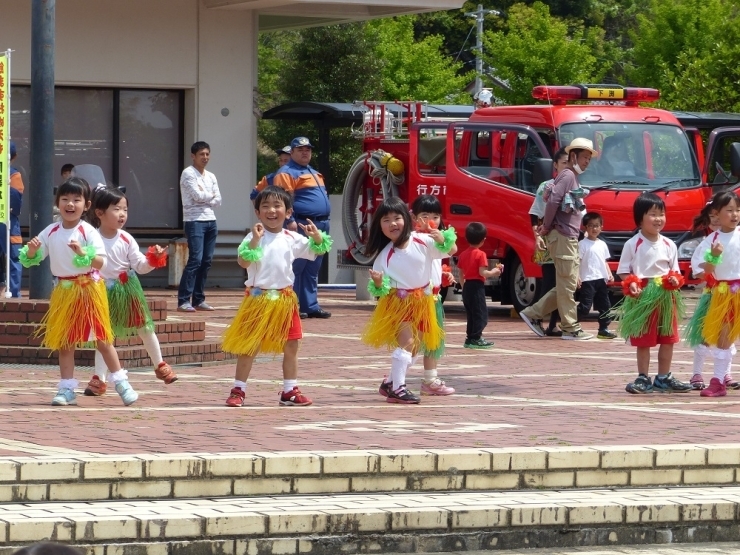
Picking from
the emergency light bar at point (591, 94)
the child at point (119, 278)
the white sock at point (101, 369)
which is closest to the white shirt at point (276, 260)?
the child at point (119, 278)

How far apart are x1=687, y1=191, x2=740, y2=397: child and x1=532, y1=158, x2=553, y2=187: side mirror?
16.7 ft

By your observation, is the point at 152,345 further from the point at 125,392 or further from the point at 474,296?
the point at 474,296

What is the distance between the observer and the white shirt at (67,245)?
32.2ft

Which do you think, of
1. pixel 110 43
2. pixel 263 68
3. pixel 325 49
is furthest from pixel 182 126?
pixel 263 68

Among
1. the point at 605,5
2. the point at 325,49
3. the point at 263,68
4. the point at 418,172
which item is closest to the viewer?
the point at 418,172

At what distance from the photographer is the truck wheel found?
55.4 ft

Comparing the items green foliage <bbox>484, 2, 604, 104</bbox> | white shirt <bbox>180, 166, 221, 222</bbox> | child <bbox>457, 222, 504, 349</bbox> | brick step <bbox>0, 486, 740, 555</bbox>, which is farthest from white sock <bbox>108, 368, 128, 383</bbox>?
green foliage <bbox>484, 2, 604, 104</bbox>

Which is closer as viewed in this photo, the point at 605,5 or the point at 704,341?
the point at 704,341

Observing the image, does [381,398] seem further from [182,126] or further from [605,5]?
[605,5]

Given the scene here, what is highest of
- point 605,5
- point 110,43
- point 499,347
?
point 605,5

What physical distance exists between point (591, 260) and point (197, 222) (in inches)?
176

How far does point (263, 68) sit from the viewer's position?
50.4 m

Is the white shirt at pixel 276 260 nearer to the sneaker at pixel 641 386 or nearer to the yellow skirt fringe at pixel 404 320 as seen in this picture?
the yellow skirt fringe at pixel 404 320

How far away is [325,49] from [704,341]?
29416mm
